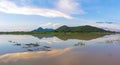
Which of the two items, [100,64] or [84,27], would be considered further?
[84,27]

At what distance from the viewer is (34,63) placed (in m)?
12.6

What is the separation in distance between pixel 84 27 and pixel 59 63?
182 meters

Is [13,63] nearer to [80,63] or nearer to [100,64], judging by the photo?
[80,63]

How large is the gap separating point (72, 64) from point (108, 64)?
2.13 m

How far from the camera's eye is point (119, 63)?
12148mm

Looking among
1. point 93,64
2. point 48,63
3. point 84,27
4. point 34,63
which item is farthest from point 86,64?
point 84,27

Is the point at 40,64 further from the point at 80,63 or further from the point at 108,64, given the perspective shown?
the point at 108,64

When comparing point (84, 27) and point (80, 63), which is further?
point (84, 27)

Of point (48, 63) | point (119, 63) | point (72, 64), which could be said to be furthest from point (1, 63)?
point (119, 63)

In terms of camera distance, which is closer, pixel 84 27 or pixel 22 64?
pixel 22 64

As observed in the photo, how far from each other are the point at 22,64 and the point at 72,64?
3015 mm

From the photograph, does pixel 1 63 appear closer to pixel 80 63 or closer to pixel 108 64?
pixel 80 63

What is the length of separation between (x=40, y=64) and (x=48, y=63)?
601 millimetres

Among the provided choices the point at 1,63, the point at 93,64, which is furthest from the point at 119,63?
the point at 1,63
